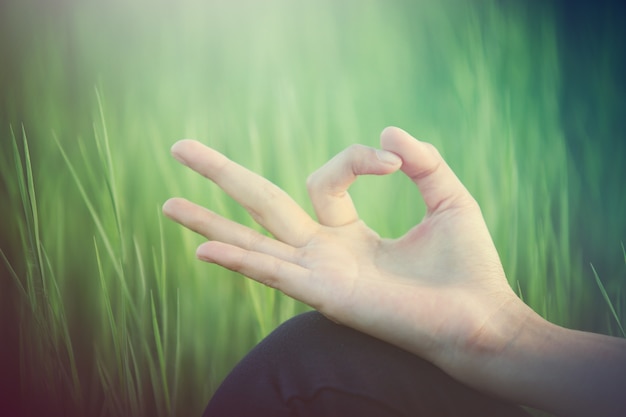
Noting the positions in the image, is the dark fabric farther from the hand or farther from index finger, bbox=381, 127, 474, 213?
index finger, bbox=381, 127, 474, 213

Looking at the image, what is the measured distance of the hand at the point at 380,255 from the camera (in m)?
0.61

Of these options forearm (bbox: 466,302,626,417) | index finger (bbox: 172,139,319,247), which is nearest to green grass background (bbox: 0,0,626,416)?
index finger (bbox: 172,139,319,247)

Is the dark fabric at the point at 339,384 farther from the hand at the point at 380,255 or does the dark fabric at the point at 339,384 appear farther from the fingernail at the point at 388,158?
the fingernail at the point at 388,158

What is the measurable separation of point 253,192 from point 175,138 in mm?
135

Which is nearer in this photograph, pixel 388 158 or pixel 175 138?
pixel 388 158

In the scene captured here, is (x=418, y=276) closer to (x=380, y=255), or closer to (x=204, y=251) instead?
(x=380, y=255)

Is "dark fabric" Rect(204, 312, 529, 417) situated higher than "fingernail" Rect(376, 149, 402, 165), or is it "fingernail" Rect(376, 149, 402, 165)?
"fingernail" Rect(376, 149, 402, 165)

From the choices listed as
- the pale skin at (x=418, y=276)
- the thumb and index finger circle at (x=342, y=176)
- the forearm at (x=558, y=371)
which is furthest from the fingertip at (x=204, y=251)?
the forearm at (x=558, y=371)

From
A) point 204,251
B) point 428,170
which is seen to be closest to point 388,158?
point 428,170

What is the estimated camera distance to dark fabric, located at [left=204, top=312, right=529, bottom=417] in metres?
0.60

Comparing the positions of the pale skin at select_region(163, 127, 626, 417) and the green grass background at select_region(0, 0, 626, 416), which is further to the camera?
the green grass background at select_region(0, 0, 626, 416)

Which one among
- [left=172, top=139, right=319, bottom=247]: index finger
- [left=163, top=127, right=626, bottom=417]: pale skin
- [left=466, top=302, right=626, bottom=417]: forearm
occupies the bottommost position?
[left=466, top=302, right=626, bottom=417]: forearm

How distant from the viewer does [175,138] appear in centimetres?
73

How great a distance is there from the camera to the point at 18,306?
0.74 m
